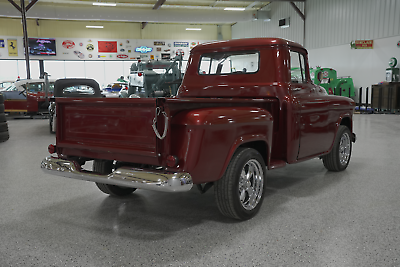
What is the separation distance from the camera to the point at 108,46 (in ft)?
84.7

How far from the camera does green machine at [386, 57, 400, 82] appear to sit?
46.4ft

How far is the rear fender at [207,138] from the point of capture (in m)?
2.57

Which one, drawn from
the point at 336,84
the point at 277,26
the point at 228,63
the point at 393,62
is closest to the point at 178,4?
the point at 277,26

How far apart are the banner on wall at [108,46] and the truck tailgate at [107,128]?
79.3 ft

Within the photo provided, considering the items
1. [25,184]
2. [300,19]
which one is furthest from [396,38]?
[25,184]

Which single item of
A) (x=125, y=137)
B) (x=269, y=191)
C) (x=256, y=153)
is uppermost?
(x=125, y=137)

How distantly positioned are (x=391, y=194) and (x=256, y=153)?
6.05 ft

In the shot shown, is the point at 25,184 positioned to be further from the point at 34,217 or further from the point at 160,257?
the point at 160,257

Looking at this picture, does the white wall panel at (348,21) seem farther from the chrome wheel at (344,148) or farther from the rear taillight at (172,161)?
the rear taillight at (172,161)

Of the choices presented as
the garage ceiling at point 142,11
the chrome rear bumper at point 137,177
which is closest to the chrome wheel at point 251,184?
Result: the chrome rear bumper at point 137,177

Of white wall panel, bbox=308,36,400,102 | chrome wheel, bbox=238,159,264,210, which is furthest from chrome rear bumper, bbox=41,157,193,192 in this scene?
white wall panel, bbox=308,36,400,102

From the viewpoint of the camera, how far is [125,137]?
2.77 m

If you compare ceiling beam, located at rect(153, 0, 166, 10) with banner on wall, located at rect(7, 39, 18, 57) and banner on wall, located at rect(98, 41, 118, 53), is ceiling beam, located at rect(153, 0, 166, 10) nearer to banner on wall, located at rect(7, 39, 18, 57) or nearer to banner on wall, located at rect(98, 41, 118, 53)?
banner on wall, located at rect(98, 41, 118, 53)

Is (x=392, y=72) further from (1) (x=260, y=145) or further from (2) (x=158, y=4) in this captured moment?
(2) (x=158, y=4)
